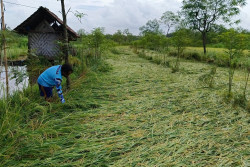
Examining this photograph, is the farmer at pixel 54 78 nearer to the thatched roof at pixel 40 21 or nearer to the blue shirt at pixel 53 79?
the blue shirt at pixel 53 79

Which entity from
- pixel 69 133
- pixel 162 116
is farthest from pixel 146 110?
pixel 69 133

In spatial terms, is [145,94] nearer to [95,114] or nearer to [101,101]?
[101,101]

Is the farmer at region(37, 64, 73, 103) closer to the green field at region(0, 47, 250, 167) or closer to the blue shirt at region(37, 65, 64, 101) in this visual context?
the blue shirt at region(37, 65, 64, 101)

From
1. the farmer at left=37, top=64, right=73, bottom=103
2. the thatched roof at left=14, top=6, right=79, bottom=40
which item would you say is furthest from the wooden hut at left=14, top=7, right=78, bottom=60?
the farmer at left=37, top=64, right=73, bottom=103

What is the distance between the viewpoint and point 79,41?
9461mm

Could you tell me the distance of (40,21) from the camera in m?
8.48

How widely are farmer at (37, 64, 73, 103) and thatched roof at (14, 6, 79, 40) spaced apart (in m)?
4.76

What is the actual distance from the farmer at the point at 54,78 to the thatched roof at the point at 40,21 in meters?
4.76

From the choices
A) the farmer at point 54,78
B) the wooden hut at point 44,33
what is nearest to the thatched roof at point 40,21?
the wooden hut at point 44,33

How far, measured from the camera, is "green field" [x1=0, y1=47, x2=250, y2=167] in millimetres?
1959

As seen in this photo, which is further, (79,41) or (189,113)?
(79,41)

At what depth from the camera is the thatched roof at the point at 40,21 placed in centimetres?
788

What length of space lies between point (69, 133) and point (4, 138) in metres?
0.73

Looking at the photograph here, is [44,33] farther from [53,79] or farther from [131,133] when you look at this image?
[131,133]
